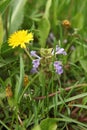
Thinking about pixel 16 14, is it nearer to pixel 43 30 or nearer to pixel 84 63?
pixel 43 30

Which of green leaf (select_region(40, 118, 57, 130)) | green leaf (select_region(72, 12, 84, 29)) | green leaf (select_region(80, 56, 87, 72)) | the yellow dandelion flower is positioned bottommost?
green leaf (select_region(40, 118, 57, 130))

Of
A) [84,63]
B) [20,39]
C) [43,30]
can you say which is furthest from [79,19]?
[20,39]

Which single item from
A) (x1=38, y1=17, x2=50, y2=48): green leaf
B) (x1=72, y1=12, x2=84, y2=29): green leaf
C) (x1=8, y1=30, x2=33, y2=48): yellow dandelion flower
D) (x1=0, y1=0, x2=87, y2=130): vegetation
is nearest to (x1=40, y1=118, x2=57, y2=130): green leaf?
(x1=0, y1=0, x2=87, y2=130): vegetation

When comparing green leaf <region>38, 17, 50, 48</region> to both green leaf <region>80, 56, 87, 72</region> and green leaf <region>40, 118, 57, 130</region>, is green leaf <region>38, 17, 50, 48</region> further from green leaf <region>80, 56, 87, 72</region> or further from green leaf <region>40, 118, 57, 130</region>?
green leaf <region>40, 118, 57, 130</region>

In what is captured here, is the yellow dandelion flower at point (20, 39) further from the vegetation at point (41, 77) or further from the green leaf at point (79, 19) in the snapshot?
the green leaf at point (79, 19)

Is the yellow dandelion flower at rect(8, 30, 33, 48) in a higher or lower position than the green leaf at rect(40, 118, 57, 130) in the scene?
higher

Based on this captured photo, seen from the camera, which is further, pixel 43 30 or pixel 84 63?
pixel 43 30
